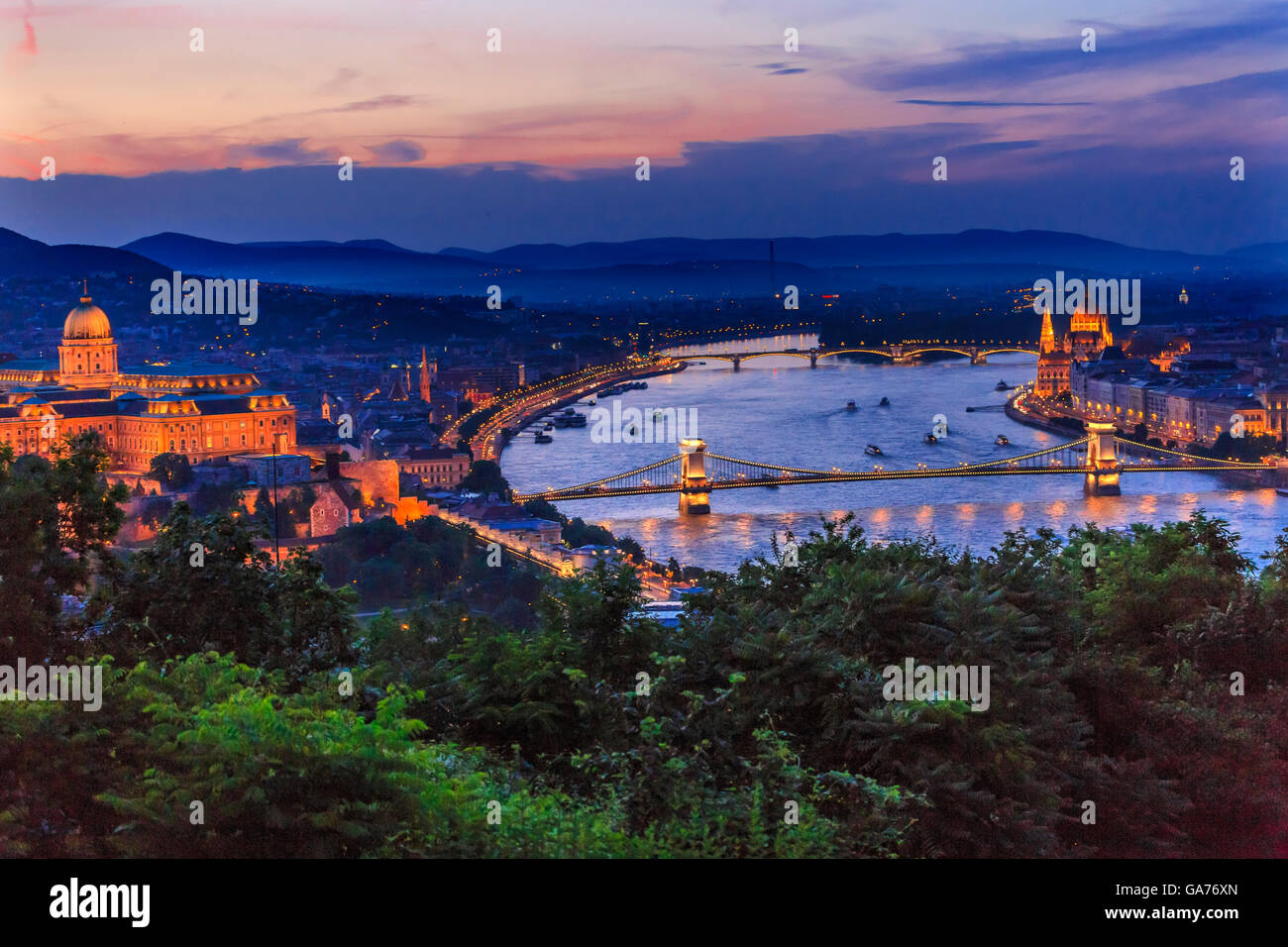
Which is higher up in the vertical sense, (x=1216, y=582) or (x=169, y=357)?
(x=169, y=357)

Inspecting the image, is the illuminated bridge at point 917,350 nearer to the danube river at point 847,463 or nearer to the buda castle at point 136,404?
the danube river at point 847,463

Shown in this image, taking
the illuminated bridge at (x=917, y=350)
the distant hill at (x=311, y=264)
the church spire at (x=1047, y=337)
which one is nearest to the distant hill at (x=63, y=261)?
the distant hill at (x=311, y=264)

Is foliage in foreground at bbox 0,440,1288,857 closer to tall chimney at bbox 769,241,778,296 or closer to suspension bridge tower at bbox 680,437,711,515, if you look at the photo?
suspension bridge tower at bbox 680,437,711,515

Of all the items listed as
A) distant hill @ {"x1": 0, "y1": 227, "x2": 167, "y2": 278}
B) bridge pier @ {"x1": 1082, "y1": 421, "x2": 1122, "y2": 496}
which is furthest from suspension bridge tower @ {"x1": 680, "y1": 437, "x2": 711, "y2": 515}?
distant hill @ {"x1": 0, "y1": 227, "x2": 167, "y2": 278}

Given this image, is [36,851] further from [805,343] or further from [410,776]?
[805,343]

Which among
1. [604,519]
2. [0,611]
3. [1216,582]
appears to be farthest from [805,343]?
[0,611]

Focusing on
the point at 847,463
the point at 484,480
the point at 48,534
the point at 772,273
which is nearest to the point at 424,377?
the point at 772,273
